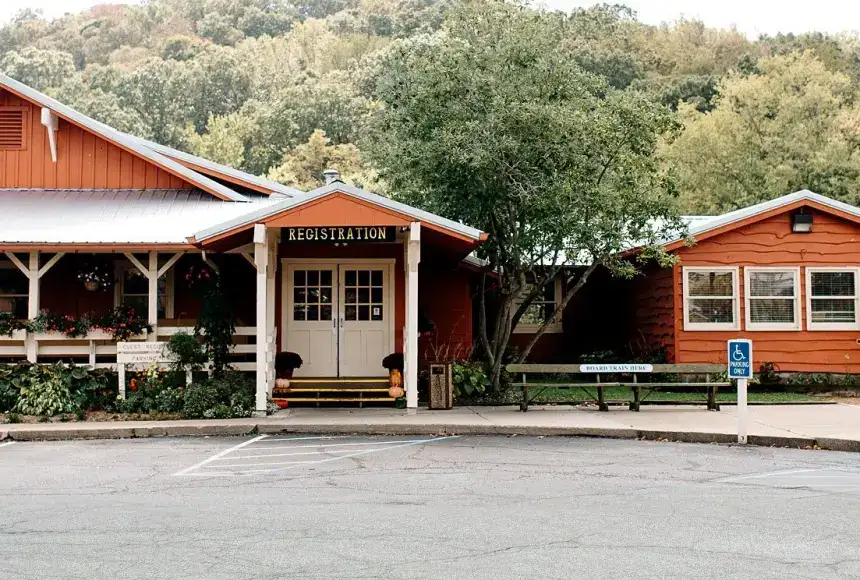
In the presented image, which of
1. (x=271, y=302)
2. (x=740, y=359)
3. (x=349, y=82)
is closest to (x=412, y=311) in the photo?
(x=271, y=302)

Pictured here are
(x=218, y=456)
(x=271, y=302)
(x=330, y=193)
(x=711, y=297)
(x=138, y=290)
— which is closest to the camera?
(x=218, y=456)

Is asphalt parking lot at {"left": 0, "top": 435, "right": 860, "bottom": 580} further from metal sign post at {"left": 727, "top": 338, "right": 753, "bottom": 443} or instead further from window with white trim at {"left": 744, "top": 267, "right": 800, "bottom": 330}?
window with white trim at {"left": 744, "top": 267, "right": 800, "bottom": 330}

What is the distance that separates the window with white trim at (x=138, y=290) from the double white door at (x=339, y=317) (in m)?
2.35

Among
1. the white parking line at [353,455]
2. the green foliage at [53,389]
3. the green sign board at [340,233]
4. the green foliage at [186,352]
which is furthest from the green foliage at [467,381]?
the green foliage at [53,389]

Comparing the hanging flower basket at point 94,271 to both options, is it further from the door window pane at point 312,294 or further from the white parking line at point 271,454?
the white parking line at point 271,454

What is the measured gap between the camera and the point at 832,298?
2067 cm

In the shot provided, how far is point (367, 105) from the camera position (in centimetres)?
6569

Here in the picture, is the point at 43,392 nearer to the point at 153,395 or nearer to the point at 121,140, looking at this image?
the point at 153,395

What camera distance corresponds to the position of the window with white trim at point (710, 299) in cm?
2055

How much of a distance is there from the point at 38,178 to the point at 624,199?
11444 mm

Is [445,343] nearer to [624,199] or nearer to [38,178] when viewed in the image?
[624,199]

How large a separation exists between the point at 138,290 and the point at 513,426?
28.5 ft

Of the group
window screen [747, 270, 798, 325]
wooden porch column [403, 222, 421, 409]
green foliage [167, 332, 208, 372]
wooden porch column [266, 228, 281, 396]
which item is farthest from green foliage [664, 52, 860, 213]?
green foliage [167, 332, 208, 372]

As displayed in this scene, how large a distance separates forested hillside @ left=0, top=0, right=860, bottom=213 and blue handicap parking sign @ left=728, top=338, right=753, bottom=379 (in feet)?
23.1
